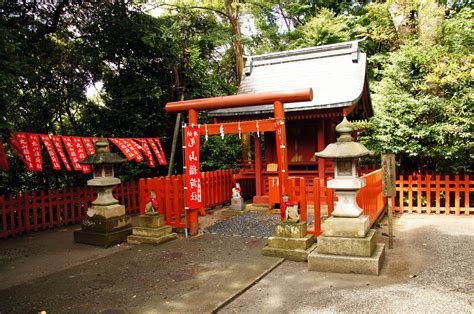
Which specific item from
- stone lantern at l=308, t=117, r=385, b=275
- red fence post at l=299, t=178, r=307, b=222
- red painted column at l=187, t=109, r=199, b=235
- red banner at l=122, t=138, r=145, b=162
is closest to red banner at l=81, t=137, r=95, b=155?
red banner at l=122, t=138, r=145, b=162

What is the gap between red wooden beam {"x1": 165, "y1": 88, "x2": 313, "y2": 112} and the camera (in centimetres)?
708

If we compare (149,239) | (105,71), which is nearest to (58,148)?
(149,239)

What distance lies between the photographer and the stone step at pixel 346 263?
18.2ft

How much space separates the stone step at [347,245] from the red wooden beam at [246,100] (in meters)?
2.91

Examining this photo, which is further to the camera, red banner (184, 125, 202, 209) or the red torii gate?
red banner (184, 125, 202, 209)

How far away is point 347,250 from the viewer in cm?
582

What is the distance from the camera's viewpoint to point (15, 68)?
6.56 meters

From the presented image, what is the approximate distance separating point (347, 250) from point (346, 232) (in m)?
0.30

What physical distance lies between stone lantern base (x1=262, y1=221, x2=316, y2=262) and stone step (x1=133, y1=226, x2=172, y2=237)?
8.70 ft

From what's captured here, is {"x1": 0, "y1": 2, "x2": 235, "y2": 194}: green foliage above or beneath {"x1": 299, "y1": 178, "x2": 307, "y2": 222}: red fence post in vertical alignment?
above

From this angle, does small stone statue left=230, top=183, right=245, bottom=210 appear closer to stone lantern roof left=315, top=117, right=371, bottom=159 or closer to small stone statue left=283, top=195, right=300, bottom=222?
small stone statue left=283, top=195, right=300, bottom=222

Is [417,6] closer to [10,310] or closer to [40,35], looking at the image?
[40,35]

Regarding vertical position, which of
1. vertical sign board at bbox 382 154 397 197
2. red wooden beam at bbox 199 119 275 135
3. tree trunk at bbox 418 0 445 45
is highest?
tree trunk at bbox 418 0 445 45

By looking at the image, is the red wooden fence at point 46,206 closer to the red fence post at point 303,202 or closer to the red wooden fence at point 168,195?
the red wooden fence at point 168,195
